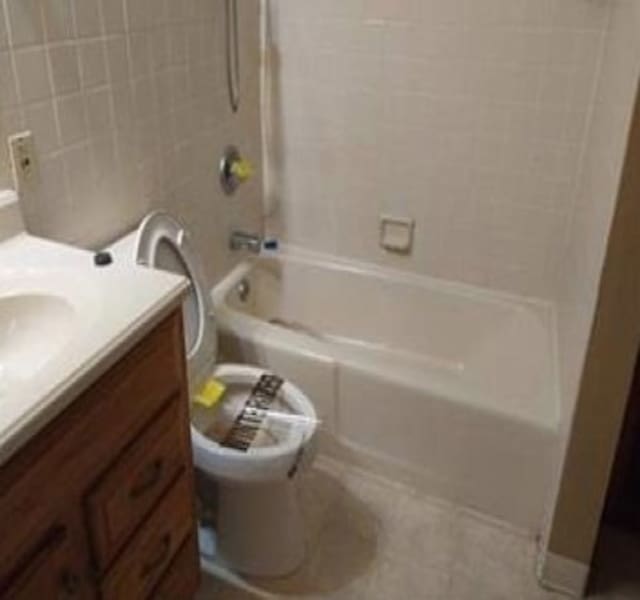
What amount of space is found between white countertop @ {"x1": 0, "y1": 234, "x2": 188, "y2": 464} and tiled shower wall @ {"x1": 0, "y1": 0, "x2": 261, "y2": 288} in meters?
0.21

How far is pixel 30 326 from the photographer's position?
3.78 ft

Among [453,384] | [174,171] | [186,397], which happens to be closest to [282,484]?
[186,397]

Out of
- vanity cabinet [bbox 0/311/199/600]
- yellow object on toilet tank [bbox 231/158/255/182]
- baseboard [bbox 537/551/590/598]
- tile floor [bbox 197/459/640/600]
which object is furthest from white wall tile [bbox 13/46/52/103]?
baseboard [bbox 537/551/590/598]

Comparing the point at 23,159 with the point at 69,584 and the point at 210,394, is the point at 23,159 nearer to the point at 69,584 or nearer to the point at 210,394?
the point at 210,394

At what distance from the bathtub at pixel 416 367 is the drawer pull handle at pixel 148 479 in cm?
75

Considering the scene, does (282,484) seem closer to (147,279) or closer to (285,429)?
(285,429)

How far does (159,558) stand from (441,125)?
145 centimetres

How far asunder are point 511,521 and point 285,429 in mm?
696

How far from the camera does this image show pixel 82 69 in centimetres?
142

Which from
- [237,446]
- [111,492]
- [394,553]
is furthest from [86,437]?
[394,553]

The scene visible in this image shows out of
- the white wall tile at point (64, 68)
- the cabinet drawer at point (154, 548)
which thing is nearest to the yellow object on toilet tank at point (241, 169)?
the white wall tile at point (64, 68)

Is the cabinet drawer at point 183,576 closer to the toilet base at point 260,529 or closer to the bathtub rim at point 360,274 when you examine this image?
the toilet base at point 260,529

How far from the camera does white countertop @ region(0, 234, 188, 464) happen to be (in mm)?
848

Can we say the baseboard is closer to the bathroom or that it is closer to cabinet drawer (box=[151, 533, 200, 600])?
the bathroom
